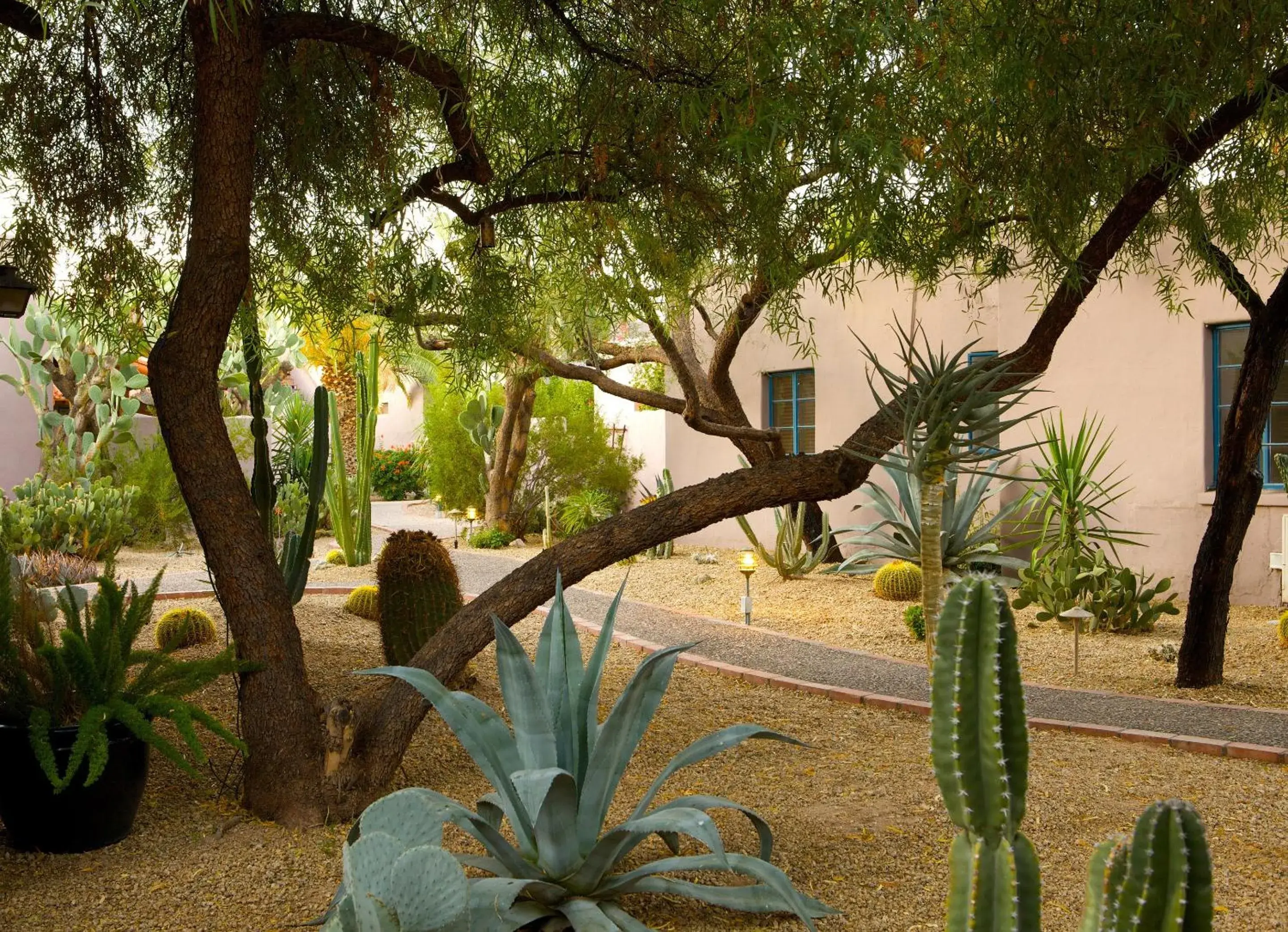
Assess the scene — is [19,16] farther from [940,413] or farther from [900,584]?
[900,584]

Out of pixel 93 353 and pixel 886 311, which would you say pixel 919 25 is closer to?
pixel 886 311

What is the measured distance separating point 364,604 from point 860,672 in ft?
13.2

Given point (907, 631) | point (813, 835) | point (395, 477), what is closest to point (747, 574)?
point (907, 631)

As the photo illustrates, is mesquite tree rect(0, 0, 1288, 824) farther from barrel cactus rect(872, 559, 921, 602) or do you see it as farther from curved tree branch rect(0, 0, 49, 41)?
barrel cactus rect(872, 559, 921, 602)

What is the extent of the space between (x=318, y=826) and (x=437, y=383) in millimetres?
17659

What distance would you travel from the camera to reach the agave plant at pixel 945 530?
8.97 metres

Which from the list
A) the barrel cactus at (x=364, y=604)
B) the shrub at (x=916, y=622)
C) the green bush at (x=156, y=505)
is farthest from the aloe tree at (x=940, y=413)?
the green bush at (x=156, y=505)

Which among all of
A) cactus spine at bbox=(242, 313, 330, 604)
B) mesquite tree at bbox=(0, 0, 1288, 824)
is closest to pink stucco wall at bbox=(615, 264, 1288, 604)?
mesquite tree at bbox=(0, 0, 1288, 824)

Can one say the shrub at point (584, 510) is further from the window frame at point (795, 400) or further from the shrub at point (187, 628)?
the shrub at point (187, 628)

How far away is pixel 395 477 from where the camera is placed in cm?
2408

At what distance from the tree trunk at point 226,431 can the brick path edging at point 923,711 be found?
324cm

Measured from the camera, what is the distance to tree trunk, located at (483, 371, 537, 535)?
1484cm

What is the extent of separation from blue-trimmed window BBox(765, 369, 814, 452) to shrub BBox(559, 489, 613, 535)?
2989 millimetres

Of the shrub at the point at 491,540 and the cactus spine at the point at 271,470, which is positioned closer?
the cactus spine at the point at 271,470
